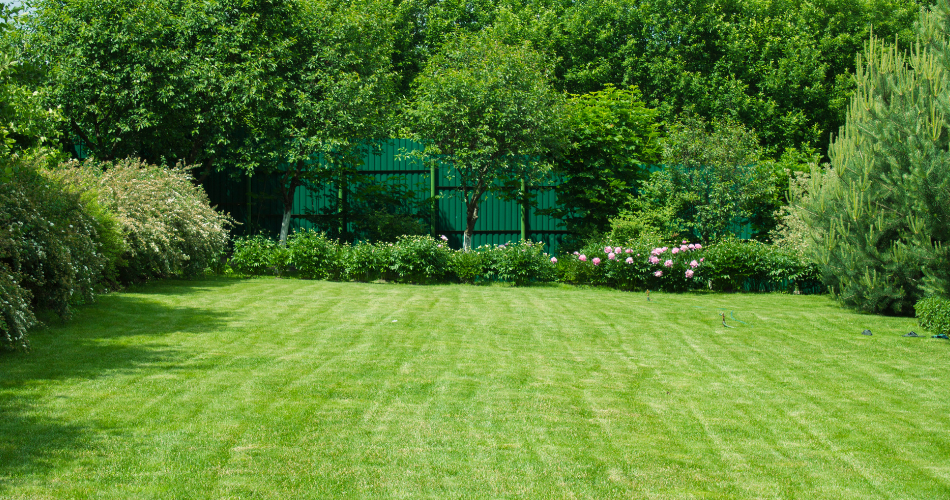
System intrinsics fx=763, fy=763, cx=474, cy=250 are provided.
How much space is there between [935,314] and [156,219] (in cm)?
1104

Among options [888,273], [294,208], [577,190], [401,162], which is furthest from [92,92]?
[888,273]

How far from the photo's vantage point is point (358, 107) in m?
16.1

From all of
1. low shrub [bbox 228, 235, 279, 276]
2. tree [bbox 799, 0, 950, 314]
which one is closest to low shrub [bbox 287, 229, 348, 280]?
low shrub [bbox 228, 235, 279, 276]

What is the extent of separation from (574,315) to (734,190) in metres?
7.36

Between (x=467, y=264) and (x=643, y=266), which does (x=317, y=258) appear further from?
(x=643, y=266)

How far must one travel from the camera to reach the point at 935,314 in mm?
9586

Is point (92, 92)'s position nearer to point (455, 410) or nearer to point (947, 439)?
point (455, 410)

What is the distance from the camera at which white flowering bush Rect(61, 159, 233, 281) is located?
11.2 m

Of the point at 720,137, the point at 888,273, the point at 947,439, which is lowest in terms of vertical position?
the point at 947,439

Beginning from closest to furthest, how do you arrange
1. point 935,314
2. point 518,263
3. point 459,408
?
1. point 459,408
2. point 935,314
3. point 518,263

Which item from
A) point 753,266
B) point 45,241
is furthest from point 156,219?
point 753,266

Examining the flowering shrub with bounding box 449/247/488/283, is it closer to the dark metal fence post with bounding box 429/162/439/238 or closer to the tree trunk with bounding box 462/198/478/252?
the tree trunk with bounding box 462/198/478/252

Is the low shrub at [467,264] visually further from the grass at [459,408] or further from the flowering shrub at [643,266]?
the grass at [459,408]

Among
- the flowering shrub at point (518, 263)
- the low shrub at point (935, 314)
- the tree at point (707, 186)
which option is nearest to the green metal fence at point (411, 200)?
the tree at point (707, 186)
